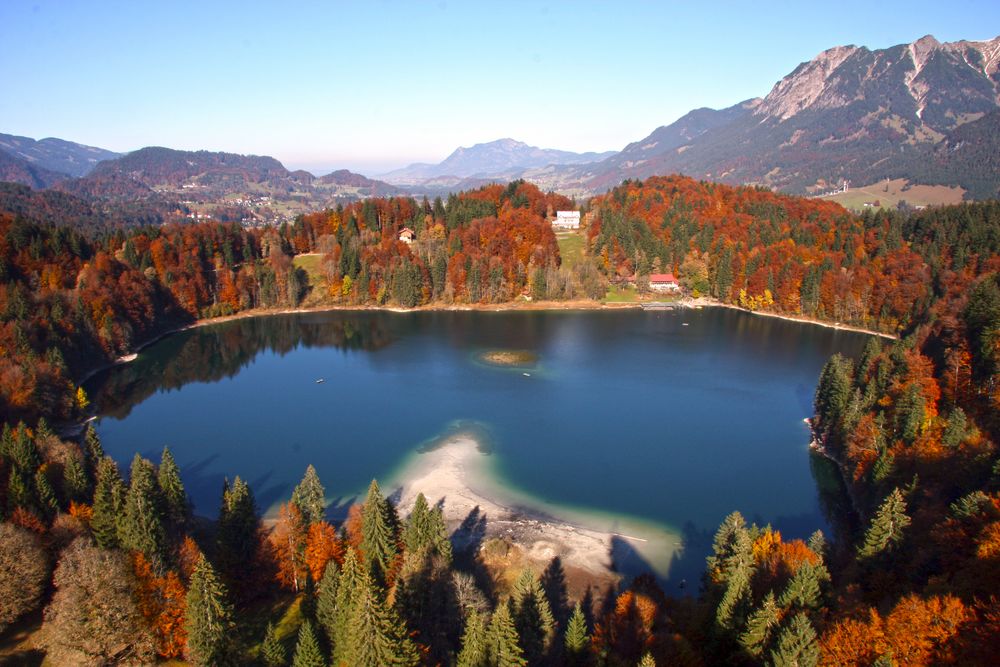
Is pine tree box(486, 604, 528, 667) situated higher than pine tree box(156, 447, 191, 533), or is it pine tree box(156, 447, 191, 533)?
pine tree box(486, 604, 528, 667)

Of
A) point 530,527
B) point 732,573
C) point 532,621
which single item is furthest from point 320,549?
point 732,573

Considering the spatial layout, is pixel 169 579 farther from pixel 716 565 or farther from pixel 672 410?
pixel 672 410

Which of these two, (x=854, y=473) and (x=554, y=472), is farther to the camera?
(x=554, y=472)

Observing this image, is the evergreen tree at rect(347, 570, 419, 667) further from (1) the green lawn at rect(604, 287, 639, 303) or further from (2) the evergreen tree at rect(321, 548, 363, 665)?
(1) the green lawn at rect(604, 287, 639, 303)

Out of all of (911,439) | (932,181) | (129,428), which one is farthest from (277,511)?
(932,181)

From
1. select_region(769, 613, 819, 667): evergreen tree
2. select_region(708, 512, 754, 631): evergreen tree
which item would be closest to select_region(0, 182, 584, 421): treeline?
select_region(708, 512, 754, 631): evergreen tree

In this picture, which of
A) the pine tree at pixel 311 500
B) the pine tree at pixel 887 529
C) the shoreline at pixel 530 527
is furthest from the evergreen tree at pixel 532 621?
the pine tree at pixel 887 529
